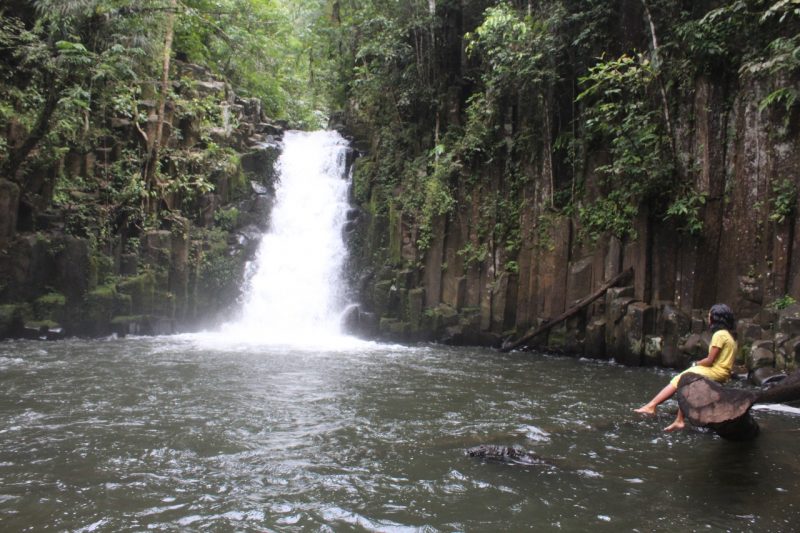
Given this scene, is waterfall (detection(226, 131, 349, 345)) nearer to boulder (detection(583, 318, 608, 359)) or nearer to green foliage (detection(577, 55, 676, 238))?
boulder (detection(583, 318, 608, 359))

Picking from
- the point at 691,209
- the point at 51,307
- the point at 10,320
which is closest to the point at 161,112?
the point at 51,307

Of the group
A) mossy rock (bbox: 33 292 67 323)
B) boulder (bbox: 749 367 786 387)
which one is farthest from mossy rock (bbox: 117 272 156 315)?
boulder (bbox: 749 367 786 387)

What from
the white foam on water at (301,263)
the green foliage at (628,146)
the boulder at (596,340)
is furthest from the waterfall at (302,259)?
the green foliage at (628,146)

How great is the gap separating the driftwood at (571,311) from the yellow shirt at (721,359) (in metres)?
6.62

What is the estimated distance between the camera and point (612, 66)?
13.0 metres

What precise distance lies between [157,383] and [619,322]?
9719 mm

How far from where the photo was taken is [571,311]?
13484mm

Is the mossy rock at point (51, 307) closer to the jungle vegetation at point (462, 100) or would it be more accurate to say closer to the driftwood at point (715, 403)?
the jungle vegetation at point (462, 100)

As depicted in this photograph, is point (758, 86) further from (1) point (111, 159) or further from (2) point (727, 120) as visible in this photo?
(1) point (111, 159)

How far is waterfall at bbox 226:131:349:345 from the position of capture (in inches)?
691

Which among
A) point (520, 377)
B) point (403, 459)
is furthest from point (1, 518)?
point (520, 377)

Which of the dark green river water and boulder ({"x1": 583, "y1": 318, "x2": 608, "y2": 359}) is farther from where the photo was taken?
boulder ({"x1": 583, "y1": 318, "x2": 608, "y2": 359})

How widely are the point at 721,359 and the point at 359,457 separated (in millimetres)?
4261

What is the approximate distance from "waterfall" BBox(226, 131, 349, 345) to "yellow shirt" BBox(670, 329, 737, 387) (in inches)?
415
